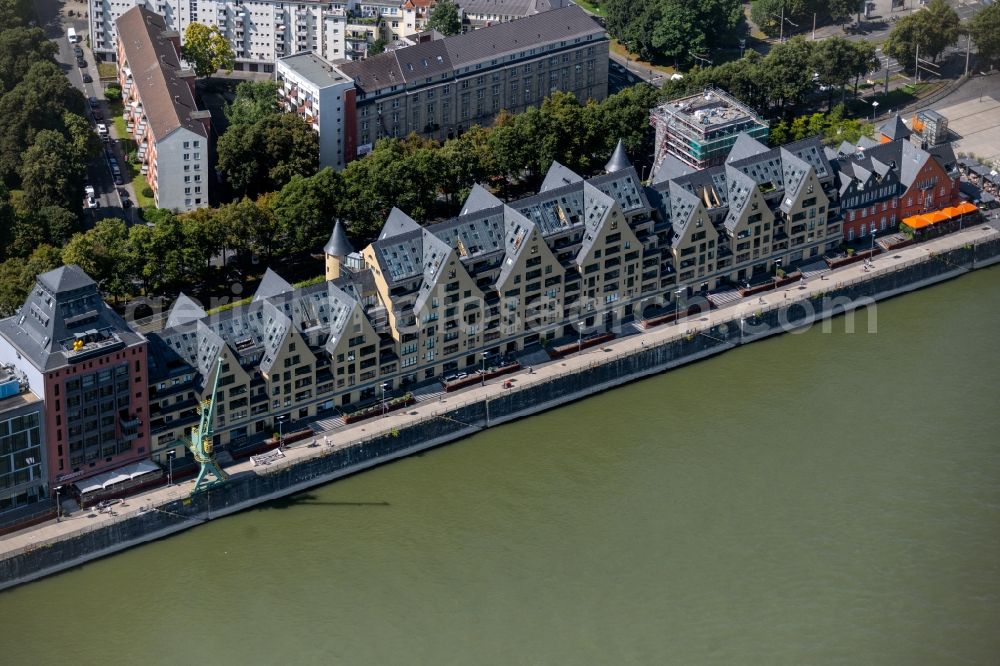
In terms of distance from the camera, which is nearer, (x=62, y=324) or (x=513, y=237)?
(x=62, y=324)

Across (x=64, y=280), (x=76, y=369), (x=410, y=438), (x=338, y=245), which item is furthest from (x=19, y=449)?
(x=338, y=245)

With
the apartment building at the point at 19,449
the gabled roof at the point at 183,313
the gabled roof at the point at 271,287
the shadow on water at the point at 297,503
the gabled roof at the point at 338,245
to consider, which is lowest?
the shadow on water at the point at 297,503

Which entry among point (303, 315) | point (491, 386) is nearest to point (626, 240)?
point (491, 386)

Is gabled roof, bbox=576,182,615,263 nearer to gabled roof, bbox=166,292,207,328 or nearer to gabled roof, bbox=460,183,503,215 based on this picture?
gabled roof, bbox=460,183,503,215

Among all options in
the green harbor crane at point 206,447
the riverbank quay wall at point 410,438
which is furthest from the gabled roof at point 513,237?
the green harbor crane at point 206,447

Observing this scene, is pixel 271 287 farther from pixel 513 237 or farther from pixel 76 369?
pixel 76 369

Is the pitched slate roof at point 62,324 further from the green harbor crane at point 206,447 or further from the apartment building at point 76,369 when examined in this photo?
the green harbor crane at point 206,447

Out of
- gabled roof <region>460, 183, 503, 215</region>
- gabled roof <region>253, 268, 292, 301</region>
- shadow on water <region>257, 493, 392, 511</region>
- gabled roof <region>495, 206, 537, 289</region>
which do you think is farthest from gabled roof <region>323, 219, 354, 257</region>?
shadow on water <region>257, 493, 392, 511</region>
